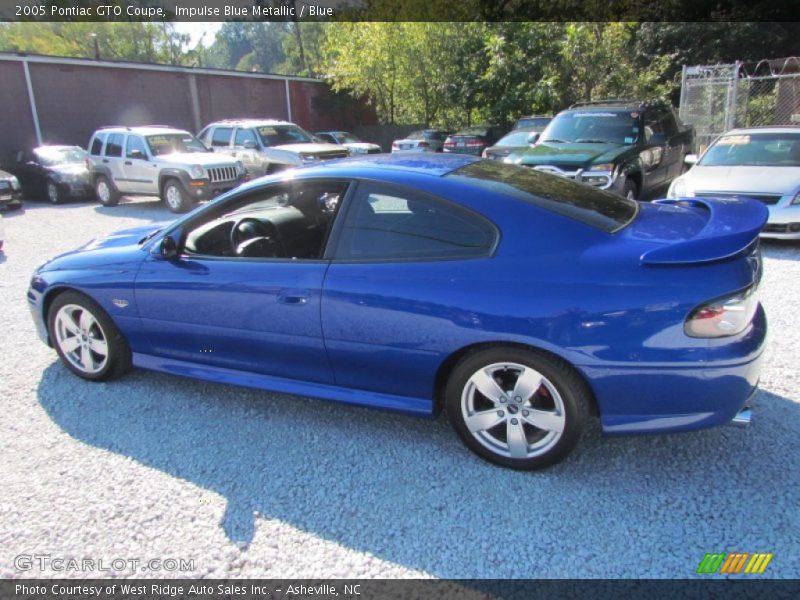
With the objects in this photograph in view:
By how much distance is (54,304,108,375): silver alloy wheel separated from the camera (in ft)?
13.1

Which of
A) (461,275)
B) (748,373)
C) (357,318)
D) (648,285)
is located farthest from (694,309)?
(357,318)

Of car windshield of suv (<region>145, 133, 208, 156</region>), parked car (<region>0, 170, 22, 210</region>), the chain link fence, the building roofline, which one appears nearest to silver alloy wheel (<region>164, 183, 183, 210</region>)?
car windshield of suv (<region>145, 133, 208, 156</region>)

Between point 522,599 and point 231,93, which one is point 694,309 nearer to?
point 522,599

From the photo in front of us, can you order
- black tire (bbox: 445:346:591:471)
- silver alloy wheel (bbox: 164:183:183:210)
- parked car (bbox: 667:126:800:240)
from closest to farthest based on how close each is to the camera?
1. black tire (bbox: 445:346:591:471)
2. parked car (bbox: 667:126:800:240)
3. silver alloy wheel (bbox: 164:183:183:210)

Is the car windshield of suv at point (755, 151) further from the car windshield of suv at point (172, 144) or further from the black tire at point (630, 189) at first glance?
the car windshield of suv at point (172, 144)

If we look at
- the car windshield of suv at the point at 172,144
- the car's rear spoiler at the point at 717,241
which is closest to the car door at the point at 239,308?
the car's rear spoiler at the point at 717,241

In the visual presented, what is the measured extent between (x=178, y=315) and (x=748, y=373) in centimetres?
314

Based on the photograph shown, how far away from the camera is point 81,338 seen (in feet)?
13.3

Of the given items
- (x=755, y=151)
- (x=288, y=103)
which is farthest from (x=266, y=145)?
(x=288, y=103)

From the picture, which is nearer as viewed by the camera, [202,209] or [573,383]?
[573,383]

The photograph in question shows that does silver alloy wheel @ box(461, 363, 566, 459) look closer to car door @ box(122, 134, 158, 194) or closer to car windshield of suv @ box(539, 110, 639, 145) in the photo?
car windshield of suv @ box(539, 110, 639, 145)

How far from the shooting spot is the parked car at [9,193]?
13.3 metres

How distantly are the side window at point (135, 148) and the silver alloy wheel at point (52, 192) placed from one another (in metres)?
3.15

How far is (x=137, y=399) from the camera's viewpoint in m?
3.88
